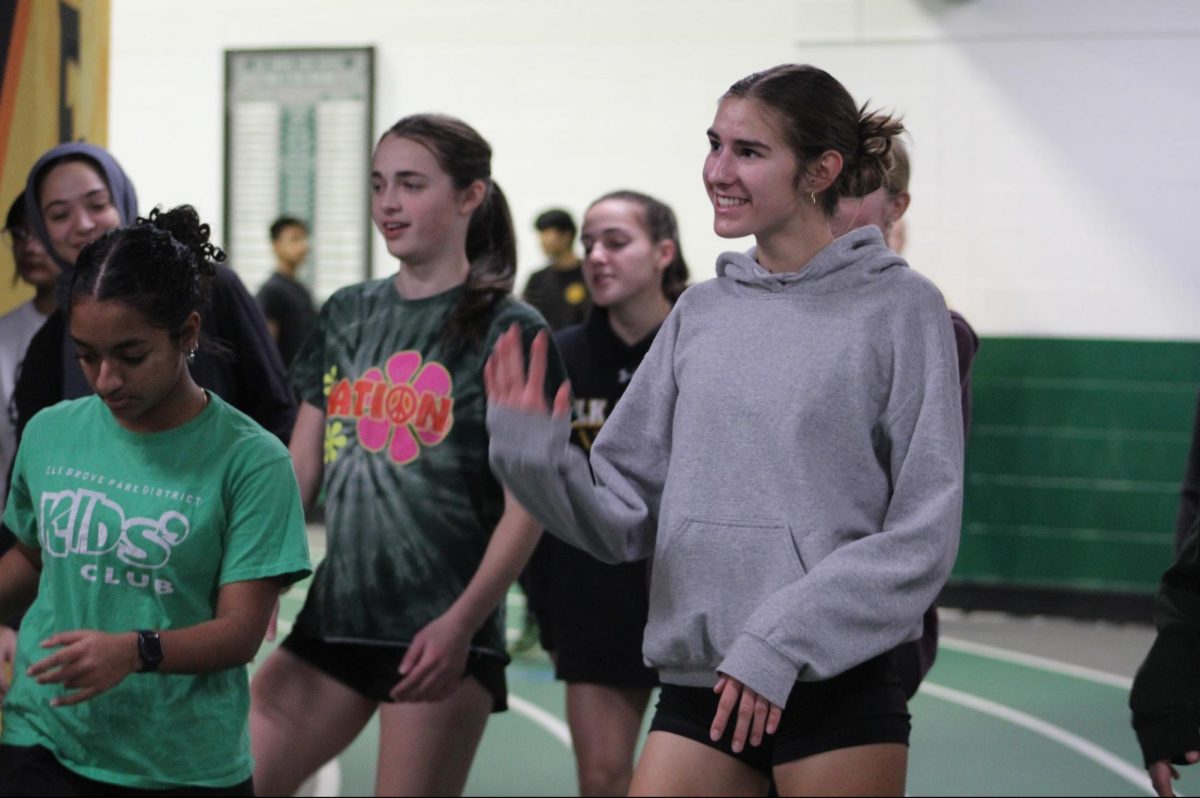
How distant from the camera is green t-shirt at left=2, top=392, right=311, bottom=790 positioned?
2740 mm

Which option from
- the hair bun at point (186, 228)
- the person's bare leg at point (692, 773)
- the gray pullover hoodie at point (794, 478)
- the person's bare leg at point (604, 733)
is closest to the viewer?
the gray pullover hoodie at point (794, 478)

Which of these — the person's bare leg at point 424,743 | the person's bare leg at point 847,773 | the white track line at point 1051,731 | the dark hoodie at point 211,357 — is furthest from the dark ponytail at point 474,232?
the white track line at point 1051,731

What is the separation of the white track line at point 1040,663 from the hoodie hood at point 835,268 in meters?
5.92

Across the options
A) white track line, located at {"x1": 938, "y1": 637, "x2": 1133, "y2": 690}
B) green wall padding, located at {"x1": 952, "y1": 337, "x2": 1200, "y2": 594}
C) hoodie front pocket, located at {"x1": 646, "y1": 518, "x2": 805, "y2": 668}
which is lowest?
white track line, located at {"x1": 938, "y1": 637, "x2": 1133, "y2": 690}

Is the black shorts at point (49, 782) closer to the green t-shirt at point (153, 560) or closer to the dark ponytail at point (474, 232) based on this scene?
the green t-shirt at point (153, 560)

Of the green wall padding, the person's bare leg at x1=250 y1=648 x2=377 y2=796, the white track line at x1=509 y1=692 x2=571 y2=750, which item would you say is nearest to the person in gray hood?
the person's bare leg at x1=250 y1=648 x2=377 y2=796

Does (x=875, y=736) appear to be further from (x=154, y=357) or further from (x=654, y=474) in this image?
(x=154, y=357)

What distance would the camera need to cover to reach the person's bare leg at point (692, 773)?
8.84 ft

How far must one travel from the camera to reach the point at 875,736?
2648 mm

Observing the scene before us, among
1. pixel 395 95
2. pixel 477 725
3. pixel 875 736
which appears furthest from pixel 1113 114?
pixel 875 736

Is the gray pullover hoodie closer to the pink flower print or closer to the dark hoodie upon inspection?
the pink flower print

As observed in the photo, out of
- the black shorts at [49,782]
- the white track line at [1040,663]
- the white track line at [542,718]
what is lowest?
the white track line at [1040,663]

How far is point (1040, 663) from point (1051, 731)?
63.4 inches

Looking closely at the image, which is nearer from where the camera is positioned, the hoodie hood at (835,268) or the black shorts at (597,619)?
the hoodie hood at (835,268)
